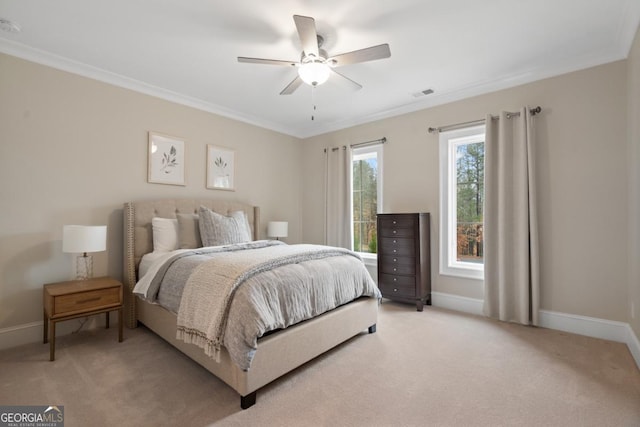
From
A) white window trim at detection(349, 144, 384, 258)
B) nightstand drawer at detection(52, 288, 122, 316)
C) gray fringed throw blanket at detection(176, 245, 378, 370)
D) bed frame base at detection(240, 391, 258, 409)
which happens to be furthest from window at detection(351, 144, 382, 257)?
nightstand drawer at detection(52, 288, 122, 316)

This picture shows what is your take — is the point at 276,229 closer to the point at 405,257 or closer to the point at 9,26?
the point at 405,257

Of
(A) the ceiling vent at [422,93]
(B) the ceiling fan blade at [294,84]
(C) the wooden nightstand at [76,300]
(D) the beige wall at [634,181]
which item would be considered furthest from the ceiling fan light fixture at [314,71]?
(C) the wooden nightstand at [76,300]

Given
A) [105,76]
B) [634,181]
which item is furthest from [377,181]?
[105,76]

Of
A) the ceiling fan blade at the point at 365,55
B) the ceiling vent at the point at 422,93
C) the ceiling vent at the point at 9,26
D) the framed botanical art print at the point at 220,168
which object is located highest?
the ceiling vent at the point at 422,93

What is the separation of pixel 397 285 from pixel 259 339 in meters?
2.32

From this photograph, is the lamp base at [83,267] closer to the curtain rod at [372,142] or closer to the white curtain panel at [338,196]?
the white curtain panel at [338,196]

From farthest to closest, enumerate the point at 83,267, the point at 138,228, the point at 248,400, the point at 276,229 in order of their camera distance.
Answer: the point at 276,229
the point at 138,228
the point at 83,267
the point at 248,400

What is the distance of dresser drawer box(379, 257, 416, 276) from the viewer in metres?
3.66

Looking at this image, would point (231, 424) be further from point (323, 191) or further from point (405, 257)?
point (323, 191)

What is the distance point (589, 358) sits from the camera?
7.89 ft

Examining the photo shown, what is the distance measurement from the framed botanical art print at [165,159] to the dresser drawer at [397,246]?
2.78 meters

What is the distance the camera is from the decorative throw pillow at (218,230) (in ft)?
11.0

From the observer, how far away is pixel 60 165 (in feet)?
9.53

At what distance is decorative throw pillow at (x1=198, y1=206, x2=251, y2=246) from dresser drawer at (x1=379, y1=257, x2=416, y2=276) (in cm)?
185
